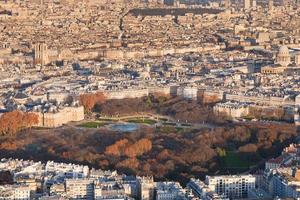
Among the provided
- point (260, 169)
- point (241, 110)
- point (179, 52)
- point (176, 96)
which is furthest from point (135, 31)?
point (260, 169)

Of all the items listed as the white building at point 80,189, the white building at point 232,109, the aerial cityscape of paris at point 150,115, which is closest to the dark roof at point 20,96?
the aerial cityscape of paris at point 150,115

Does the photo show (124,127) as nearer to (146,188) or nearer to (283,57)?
(146,188)

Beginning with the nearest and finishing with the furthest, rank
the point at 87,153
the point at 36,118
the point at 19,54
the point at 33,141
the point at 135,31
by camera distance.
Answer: the point at 87,153, the point at 33,141, the point at 36,118, the point at 19,54, the point at 135,31

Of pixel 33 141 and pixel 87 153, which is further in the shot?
pixel 33 141

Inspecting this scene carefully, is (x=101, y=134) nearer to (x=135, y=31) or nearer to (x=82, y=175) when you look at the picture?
(x=82, y=175)

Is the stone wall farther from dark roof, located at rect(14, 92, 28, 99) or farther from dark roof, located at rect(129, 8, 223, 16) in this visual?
dark roof, located at rect(129, 8, 223, 16)

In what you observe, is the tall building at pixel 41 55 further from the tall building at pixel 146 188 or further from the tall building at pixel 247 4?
the tall building at pixel 247 4

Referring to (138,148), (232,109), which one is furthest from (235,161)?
(232,109)
